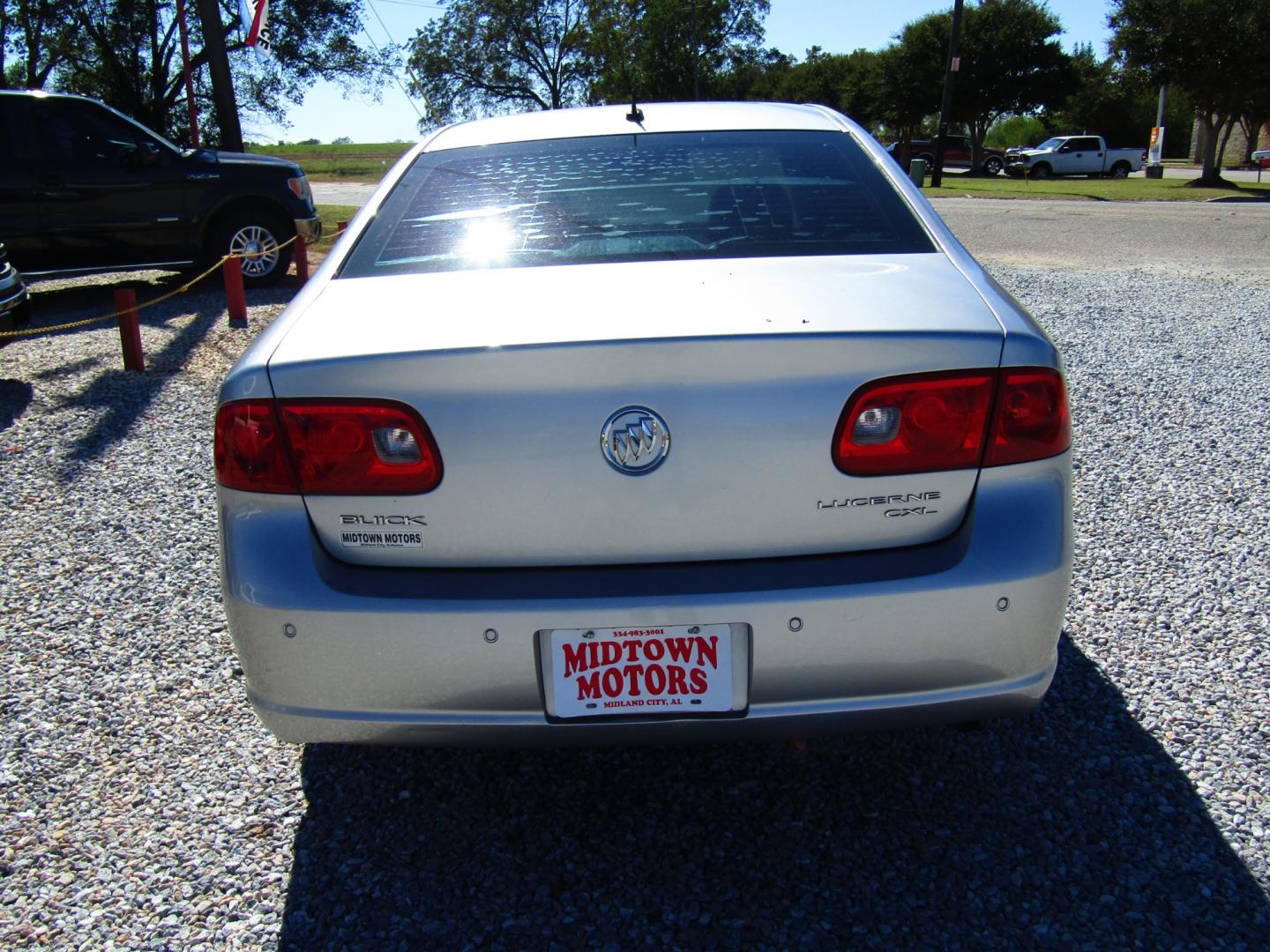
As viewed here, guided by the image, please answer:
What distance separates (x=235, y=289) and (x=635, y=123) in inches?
259

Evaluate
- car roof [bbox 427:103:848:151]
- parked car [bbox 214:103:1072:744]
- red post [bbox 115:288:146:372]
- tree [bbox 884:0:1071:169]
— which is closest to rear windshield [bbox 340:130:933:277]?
car roof [bbox 427:103:848:151]

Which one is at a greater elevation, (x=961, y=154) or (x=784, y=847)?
(x=961, y=154)

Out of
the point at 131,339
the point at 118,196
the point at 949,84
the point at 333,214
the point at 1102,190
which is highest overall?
the point at 949,84

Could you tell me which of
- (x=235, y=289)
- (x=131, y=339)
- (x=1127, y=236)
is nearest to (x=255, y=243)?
(x=235, y=289)

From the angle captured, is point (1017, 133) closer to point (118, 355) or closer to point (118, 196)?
point (118, 196)

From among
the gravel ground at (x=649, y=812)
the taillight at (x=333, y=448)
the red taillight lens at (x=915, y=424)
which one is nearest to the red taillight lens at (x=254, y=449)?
the taillight at (x=333, y=448)

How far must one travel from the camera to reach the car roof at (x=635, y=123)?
3.04 metres

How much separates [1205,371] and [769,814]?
543 cm

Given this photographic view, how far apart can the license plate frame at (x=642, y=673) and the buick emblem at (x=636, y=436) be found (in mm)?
305

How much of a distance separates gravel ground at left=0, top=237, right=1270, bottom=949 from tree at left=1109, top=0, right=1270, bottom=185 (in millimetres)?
29573

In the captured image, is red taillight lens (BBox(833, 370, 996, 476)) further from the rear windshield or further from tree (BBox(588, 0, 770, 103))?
tree (BBox(588, 0, 770, 103))

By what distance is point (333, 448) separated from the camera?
6.51 ft

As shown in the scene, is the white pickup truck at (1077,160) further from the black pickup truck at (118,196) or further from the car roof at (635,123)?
the car roof at (635,123)

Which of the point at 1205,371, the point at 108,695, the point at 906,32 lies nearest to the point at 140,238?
the point at 108,695
